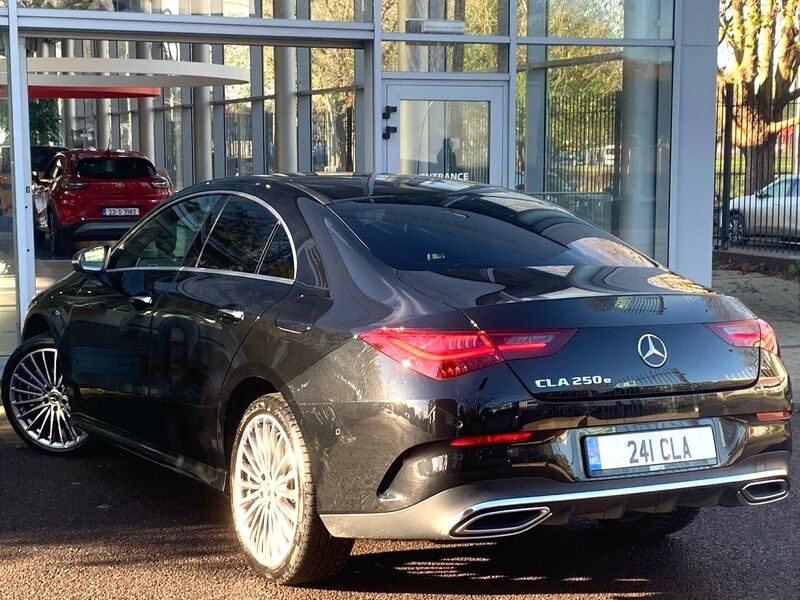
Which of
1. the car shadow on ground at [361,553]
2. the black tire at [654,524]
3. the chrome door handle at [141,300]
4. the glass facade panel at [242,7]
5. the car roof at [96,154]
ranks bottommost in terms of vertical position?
the car shadow on ground at [361,553]

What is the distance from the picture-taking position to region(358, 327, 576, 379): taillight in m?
4.09

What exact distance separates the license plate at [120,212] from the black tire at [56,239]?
822 millimetres

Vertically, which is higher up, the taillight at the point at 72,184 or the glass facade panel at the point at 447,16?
the glass facade panel at the point at 447,16

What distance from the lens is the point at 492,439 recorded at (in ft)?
13.3

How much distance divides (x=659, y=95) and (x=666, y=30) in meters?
0.63

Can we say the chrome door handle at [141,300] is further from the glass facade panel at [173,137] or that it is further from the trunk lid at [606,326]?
the glass facade panel at [173,137]

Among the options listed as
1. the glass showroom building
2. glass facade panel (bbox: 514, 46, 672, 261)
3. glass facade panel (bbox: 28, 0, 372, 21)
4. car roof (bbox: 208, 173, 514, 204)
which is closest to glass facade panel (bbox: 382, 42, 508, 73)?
the glass showroom building

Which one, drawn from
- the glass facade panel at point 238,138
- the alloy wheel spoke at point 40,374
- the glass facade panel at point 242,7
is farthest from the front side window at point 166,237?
the glass facade panel at point 238,138

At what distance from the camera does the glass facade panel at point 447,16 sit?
11000mm

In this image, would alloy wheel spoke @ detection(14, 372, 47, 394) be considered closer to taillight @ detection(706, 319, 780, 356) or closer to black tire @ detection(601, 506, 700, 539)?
black tire @ detection(601, 506, 700, 539)

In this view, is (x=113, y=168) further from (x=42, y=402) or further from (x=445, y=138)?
(x=42, y=402)

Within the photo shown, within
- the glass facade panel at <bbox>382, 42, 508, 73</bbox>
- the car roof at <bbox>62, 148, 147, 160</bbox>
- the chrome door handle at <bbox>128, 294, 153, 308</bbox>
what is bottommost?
the chrome door handle at <bbox>128, 294, 153, 308</bbox>

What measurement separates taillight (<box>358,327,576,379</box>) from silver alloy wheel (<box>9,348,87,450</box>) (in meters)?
3.24

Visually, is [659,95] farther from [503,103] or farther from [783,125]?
[783,125]
